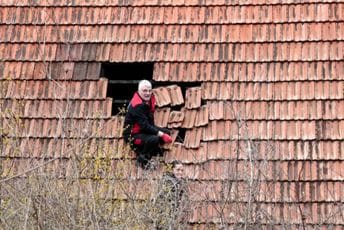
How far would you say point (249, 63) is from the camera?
10.3 metres

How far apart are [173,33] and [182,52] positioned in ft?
0.91

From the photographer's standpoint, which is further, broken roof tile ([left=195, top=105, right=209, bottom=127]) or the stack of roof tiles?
broken roof tile ([left=195, top=105, right=209, bottom=127])

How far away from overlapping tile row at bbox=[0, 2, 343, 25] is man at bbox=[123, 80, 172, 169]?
1.06 metres

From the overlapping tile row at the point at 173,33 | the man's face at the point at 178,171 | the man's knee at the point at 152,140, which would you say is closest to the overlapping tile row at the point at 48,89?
the overlapping tile row at the point at 173,33

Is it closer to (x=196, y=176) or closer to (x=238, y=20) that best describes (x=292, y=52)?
(x=238, y=20)

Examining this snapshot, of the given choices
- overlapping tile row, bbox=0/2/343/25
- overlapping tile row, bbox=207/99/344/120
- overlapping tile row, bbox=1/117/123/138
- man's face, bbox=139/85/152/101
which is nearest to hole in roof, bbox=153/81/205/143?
overlapping tile row, bbox=207/99/344/120

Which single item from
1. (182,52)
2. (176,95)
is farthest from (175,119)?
(182,52)

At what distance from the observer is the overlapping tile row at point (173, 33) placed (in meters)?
10.3

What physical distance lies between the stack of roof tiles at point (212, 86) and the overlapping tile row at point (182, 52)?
0.04 ft

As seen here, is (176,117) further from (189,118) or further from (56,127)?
(56,127)

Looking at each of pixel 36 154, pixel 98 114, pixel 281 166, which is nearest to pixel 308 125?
pixel 281 166

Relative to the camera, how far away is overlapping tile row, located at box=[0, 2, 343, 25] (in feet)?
34.1

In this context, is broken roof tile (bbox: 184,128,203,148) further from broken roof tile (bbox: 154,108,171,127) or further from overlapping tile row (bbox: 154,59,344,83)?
overlapping tile row (bbox: 154,59,344,83)

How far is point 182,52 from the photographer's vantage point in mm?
10461
